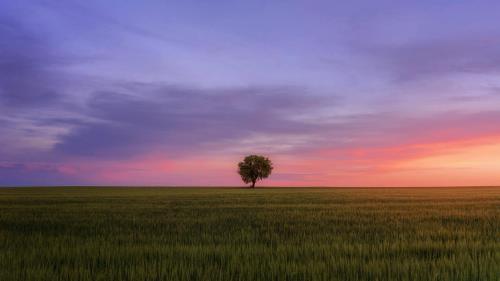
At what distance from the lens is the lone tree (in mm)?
119812

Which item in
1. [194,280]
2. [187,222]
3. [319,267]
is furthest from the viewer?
[187,222]

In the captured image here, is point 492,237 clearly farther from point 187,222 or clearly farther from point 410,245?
point 187,222

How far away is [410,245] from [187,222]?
892 cm

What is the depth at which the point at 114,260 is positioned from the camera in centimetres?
832

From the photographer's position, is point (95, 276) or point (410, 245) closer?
point (95, 276)

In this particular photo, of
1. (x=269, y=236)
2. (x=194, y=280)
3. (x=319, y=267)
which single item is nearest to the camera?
(x=194, y=280)

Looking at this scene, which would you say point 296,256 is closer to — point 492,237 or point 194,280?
point 194,280

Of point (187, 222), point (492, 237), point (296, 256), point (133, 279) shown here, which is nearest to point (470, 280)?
point (296, 256)

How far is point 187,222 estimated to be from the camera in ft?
55.0

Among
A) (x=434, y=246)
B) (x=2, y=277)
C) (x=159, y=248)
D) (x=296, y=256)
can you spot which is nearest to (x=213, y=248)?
(x=159, y=248)

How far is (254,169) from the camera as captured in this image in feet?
392

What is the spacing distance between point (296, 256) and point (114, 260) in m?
3.31

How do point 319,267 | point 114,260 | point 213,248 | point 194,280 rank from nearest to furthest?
point 194,280 → point 319,267 → point 114,260 → point 213,248

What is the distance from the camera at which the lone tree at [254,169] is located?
120 metres
